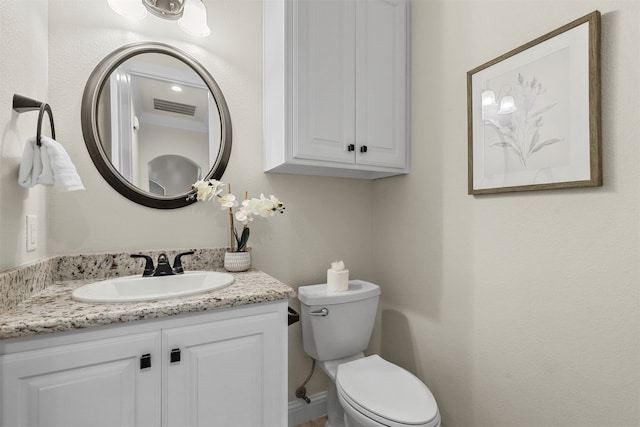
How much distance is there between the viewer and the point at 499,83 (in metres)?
1.30

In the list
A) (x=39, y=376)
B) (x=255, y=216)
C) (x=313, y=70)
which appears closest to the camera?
(x=39, y=376)

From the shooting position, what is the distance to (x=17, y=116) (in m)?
1.01

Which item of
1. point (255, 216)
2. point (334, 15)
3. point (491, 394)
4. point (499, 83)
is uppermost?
point (334, 15)

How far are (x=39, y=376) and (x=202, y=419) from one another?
473 millimetres

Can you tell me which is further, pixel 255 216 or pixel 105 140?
pixel 255 216

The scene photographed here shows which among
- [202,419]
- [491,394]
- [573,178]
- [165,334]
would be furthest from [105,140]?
[491,394]

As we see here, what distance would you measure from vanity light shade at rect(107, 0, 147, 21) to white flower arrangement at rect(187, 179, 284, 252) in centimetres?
77

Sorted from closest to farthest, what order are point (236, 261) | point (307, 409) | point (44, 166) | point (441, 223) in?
point (44, 166), point (236, 261), point (441, 223), point (307, 409)

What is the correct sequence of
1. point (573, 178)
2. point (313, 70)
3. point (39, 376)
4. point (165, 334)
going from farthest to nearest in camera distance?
point (313, 70)
point (573, 178)
point (165, 334)
point (39, 376)

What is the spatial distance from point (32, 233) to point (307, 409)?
1.63 meters

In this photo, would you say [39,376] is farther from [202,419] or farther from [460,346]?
[460,346]

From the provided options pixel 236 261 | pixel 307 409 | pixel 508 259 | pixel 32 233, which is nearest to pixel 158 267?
pixel 236 261

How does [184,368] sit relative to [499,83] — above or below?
below

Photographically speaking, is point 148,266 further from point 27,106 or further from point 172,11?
point 172,11
